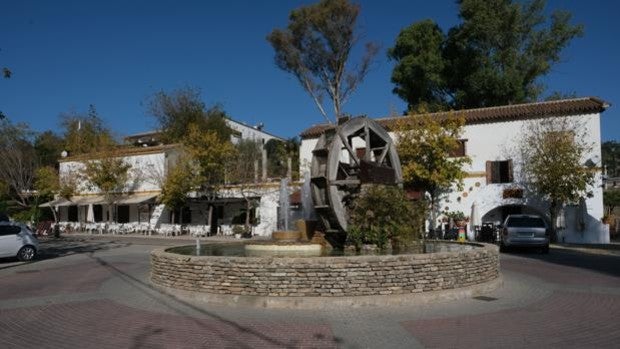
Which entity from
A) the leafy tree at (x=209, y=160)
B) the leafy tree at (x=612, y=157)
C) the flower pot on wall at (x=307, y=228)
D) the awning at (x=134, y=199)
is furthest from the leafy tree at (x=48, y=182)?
the leafy tree at (x=612, y=157)

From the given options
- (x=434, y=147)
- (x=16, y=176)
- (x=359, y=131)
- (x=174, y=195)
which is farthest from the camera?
(x=16, y=176)

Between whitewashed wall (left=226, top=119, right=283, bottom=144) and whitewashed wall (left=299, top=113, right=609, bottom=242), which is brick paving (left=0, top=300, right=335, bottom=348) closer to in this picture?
whitewashed wall (left=299, top=113, right=609, bottom=242)

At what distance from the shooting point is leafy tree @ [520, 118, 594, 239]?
1048 inches

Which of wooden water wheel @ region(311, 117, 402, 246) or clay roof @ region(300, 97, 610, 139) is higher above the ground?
clay roof @ region(300, 97, 610, 139)

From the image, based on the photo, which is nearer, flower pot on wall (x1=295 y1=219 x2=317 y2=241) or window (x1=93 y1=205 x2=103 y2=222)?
flower pot on wall (x1=295 y1=219 x2=317 y2=241)

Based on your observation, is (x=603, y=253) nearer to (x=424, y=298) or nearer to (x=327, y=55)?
(x=424, y=298)

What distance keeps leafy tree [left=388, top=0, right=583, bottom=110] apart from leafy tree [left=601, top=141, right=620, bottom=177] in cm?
5420

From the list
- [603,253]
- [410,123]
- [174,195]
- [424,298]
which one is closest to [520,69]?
[410,123]

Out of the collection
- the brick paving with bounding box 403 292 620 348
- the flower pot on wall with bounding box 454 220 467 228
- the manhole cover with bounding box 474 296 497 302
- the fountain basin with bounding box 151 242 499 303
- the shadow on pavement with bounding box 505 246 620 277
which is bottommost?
the shadow on pavement with bounding box 505 246 620 277

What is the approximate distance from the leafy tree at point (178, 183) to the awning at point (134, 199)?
154 inches

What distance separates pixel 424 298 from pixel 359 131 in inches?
301

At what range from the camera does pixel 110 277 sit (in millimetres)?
14234

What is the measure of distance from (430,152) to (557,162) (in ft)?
20.7

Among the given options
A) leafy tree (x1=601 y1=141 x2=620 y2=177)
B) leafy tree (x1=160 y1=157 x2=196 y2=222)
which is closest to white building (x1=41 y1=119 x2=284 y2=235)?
leafy tree (x1=160 y1=157 x2=196 y2=222)
